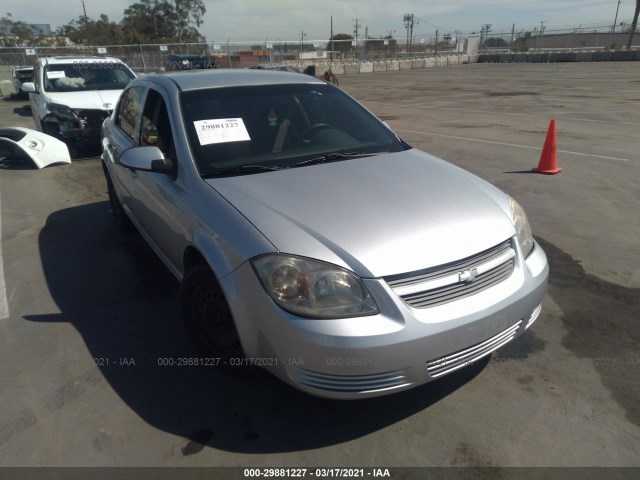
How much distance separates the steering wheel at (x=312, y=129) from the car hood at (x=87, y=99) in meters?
6.51

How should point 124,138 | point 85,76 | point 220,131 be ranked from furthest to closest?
point 85,76 → point 124,138 → point 220,131

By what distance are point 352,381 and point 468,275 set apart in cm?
75

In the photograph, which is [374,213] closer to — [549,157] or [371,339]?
[371,339]

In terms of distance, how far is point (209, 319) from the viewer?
9.22 ft

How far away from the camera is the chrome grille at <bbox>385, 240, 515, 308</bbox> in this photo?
7.15 ft

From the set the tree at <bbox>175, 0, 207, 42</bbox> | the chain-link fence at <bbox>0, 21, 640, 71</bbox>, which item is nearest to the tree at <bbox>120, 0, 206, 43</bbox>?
the tree at <bbox>175, 0, 207, 42</bbox>

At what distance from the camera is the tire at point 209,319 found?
267 cm

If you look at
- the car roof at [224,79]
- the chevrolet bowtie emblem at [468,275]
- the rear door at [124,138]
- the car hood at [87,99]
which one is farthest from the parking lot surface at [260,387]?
the car hood at [87,99]

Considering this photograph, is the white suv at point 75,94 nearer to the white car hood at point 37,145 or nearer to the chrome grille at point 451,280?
the white car hood at point 37,145

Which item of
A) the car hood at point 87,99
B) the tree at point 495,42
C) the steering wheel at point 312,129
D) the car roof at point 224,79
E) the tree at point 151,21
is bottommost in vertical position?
the car hood at point 87,99

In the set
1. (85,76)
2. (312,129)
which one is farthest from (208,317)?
(85,76)

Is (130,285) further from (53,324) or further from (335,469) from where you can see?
(335,469)

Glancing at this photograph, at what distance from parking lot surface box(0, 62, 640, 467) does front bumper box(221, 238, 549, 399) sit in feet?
1.19

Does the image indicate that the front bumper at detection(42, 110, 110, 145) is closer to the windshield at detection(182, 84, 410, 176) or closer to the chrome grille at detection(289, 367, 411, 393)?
the windshield at detection(182, 84, 410, 176)
